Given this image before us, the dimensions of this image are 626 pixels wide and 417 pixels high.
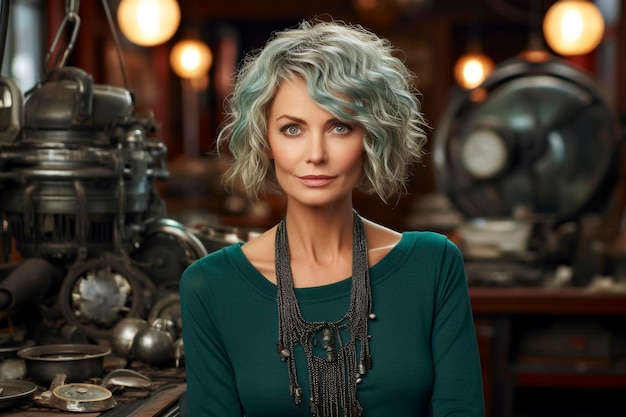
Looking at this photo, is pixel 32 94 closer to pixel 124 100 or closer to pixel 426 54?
pixel 124 100

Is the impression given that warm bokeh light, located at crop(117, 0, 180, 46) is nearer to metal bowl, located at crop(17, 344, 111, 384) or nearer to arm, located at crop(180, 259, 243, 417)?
metal bowl, located at crop(17, 344, 111, 384)

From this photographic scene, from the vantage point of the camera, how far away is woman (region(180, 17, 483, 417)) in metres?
1.96

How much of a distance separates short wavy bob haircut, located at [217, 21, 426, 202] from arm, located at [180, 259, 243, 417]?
22 centimetres

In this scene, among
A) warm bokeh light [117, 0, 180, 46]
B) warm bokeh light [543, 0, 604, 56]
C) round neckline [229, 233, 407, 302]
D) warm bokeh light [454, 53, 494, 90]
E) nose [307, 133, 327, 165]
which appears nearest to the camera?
nose [307, 133, 327, 165]

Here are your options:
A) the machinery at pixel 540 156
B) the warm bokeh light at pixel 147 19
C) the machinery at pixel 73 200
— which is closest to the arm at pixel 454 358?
the machinery at pixel 73 200

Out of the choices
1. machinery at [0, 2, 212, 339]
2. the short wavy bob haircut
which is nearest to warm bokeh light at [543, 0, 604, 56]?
machinery at [0, 2, 212, 339]

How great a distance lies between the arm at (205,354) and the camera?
2027 millimetres

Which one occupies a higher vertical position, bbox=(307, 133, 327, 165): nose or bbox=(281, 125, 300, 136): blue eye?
bbox=(281, 125, 300, 136): blue eye

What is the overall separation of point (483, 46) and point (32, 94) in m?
13.0

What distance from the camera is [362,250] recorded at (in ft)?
6.79

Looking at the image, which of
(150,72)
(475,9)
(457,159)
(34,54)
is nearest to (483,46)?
(475,9)

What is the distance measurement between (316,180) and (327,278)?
21 cm

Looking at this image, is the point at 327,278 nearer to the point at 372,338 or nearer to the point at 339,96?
the point at 372,338

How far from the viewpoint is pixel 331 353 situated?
1.99 m
